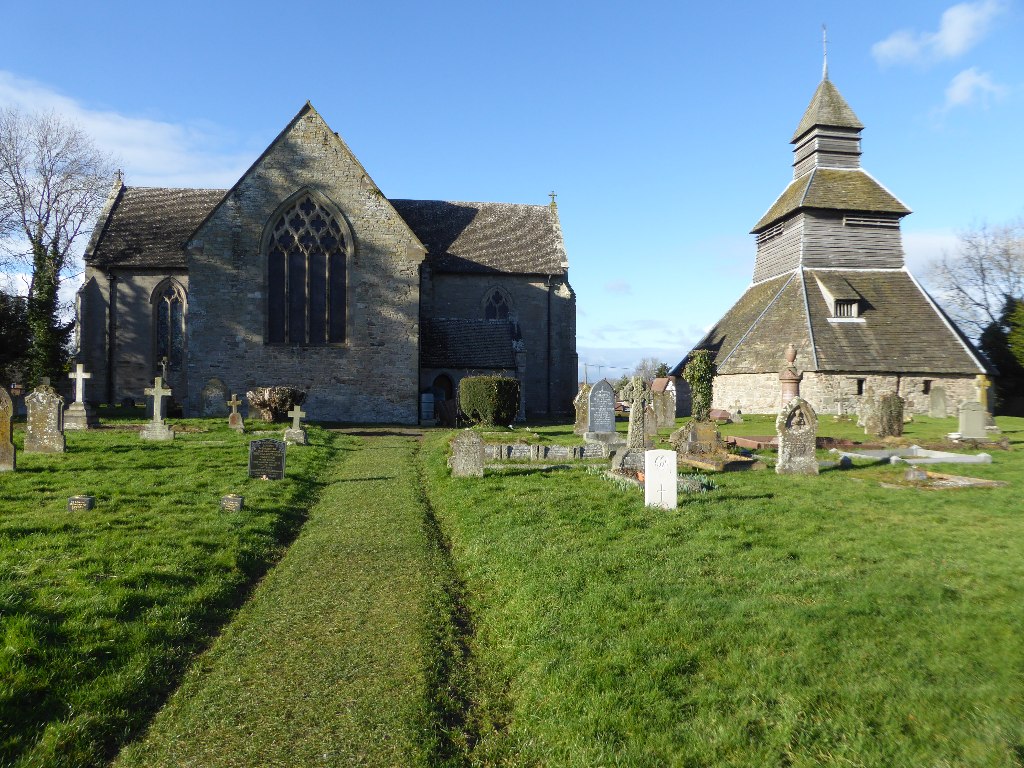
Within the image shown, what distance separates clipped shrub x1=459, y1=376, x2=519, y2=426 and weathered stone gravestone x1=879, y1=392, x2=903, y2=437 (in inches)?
447

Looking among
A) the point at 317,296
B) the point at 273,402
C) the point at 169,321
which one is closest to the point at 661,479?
the point at 273,402

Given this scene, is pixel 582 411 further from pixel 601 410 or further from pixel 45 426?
pixel 45 426

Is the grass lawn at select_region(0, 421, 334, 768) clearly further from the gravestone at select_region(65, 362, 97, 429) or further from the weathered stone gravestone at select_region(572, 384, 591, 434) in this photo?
the weathered stone gravestone at select_region(572, 384, 591, 434)

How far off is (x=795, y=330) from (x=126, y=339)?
30172mm

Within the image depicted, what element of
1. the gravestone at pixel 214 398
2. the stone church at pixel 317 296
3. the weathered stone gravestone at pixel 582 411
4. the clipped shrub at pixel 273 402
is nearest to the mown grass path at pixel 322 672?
the weathered stone gravestone at pixel 582 411

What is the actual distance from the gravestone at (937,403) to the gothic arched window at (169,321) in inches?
1291

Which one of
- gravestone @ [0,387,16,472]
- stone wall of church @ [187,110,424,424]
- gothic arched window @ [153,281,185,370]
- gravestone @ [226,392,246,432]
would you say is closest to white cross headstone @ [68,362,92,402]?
gravestone @ [226,392,246,432]

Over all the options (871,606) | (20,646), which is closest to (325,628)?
(20,646)

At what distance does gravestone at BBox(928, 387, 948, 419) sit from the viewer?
2756 cm

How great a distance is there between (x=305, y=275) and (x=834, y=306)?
23.3 metres

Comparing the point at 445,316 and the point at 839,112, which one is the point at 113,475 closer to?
the point at 445,316

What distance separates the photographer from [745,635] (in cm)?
501

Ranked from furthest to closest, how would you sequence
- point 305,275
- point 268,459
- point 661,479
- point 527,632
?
point 305,275 < point 268,459 < point 661,479 < point 527,632

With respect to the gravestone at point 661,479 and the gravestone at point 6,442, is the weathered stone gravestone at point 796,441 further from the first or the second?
the gravestone at point 6,442
